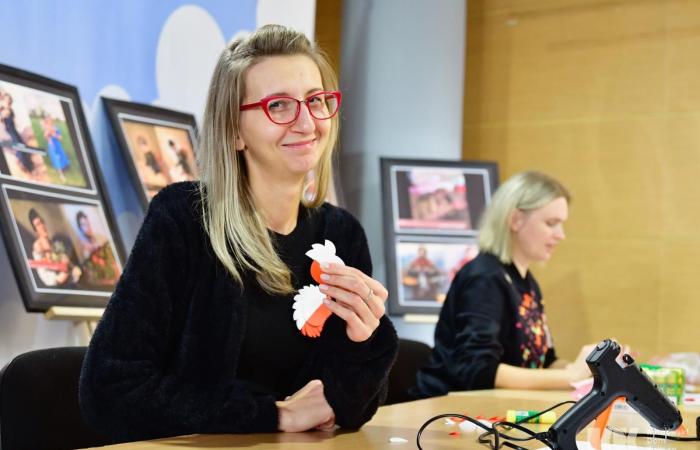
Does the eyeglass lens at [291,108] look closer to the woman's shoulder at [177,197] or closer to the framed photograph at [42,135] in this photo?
the woman's shoulder at [177,197]

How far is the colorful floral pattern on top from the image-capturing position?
346cm

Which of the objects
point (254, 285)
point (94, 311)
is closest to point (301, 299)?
point (254, 285)

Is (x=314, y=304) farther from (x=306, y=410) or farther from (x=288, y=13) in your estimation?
(x=288, y=13)

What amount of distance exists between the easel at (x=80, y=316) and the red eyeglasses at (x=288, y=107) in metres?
1.37

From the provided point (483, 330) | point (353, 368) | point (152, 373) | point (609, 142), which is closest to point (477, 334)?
point (483, 330)

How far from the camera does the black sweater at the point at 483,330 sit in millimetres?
3248

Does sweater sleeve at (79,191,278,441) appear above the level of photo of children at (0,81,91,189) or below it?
below

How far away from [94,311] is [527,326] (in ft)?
4.92

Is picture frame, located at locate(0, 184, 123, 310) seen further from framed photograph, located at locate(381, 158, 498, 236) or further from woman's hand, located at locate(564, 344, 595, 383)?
framed photograph, located at locate(381, 158, 498, 236)

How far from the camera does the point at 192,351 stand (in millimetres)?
1872

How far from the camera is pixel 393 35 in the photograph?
5301mm

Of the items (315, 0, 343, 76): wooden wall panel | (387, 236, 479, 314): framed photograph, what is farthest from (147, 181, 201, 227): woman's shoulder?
(315, 0, 343, 76): wooden wall panel

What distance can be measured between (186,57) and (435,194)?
1652 millimetres

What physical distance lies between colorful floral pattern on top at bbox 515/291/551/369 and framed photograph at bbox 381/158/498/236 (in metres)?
1.36
